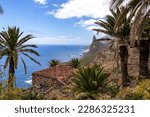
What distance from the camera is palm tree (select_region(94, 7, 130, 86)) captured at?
2481 centimetres

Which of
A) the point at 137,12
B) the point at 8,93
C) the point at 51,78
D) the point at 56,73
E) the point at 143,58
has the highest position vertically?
the point at 137,12

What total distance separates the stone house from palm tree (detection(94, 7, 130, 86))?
29.1ft

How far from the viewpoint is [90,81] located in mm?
23047

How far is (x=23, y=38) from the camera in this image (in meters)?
30.8

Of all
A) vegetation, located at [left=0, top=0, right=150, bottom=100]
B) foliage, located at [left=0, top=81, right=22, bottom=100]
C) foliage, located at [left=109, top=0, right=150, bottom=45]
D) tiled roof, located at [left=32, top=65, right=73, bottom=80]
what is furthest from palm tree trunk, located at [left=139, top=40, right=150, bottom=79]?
foliage, located at [left=0, top=81, right=22, bottom=100]

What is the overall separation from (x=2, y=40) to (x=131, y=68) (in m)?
12.7

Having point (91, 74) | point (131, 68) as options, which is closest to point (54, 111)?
point (91, 74)

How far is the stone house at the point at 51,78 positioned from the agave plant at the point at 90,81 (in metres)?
9.49

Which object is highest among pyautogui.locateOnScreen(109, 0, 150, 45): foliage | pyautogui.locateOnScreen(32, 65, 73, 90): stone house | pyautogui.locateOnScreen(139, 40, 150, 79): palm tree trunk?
pyautogui.locateOnScreen(109, 0, 150, 45): foliage

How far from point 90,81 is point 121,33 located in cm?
459

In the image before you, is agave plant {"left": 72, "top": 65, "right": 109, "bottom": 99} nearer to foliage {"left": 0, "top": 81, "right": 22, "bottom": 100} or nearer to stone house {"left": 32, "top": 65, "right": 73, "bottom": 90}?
foliage {"left": 0, "top": 81, "right": 22, "bottom": 100}

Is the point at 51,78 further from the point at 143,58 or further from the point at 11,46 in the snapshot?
the point at 143,58

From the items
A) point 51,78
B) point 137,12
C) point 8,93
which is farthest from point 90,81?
point 51,78

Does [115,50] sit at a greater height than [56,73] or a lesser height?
greater
